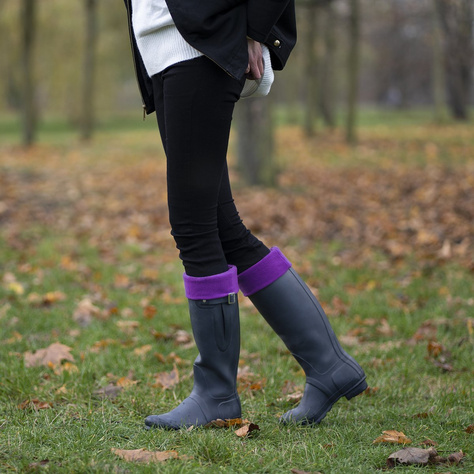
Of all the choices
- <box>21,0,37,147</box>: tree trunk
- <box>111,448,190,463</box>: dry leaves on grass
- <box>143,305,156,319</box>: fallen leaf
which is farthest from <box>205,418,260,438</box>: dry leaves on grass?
<box>21,0,37,147</box>: tree trunk

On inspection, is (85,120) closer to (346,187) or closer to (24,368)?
(346,187)

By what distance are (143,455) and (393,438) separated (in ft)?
2.62

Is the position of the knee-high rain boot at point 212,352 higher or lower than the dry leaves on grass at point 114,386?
higher

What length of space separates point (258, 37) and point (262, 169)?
7404mm

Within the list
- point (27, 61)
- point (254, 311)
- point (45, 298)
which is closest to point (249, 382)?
point (254, 311)

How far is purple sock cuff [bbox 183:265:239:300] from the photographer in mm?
2121

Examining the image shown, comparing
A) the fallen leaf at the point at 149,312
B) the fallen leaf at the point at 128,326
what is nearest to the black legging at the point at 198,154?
the fallen leaf at the point at 128,326

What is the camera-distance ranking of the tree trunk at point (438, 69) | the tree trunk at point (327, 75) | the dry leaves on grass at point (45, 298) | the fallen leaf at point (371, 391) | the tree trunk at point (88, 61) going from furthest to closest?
the tree trunk at point (327, 75) → the tree trunk at point (438, 69) → the tree trunk at point (88, 61) → the dry leaves on grass at point (45, 298) → the fallen leaf at point (371, 391)

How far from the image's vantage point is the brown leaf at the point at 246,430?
209 centimetres

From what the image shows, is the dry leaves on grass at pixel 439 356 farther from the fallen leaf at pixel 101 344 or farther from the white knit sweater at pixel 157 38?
the white knit sweater at pixel 157 38

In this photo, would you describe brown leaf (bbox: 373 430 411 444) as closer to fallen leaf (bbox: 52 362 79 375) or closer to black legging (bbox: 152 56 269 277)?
black legging (bbox: 152 56 269 277)

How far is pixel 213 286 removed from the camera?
2123 mm

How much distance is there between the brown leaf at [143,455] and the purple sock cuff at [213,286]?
1.68 feet

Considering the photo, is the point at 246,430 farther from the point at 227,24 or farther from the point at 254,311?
the point at 254,311
